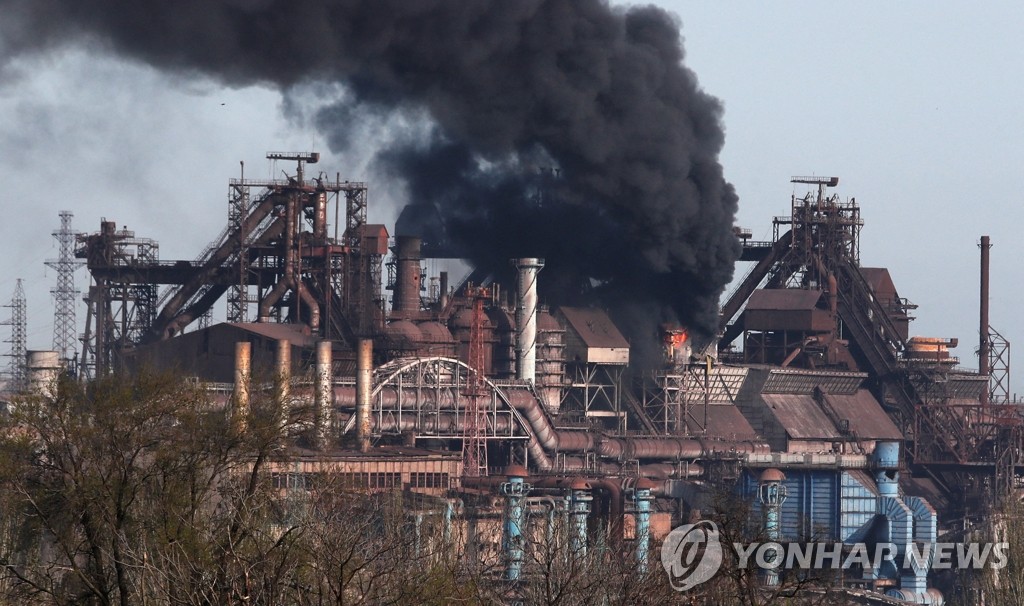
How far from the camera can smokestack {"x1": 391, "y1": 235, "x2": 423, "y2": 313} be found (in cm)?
9731

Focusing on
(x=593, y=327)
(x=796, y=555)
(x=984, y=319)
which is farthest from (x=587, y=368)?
(x=796, y=555)

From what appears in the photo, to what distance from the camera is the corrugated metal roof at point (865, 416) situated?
356ft

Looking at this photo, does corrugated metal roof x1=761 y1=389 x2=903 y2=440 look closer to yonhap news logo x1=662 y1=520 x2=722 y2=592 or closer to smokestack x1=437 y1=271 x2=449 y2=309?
smokestack x1=437 y1=271 x2=449 y2=309

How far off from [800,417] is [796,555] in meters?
61.2

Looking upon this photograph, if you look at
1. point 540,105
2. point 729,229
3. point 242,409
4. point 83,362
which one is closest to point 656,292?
point 729,229

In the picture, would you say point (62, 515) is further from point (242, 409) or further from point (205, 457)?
point (242, 409)

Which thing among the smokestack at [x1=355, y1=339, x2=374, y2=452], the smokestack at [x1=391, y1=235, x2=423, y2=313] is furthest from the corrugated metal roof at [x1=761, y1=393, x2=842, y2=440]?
the smokestack at [x1=355, y1=339, x2=374, y2=452]

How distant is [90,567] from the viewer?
32344 millimetres

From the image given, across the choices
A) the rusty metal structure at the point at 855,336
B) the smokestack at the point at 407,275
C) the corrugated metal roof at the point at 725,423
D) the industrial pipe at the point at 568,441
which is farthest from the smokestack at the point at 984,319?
the smokestack at the point at 407,275

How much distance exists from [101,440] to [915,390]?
8329cm

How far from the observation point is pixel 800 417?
107 meters

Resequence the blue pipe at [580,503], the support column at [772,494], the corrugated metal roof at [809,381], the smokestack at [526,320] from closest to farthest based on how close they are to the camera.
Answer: the blue pipe at [580,503], the support column at [772,494], the smokestack at [526,320], the corrugated metal roof at [809,381]

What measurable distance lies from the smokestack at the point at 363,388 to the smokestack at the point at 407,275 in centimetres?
1272

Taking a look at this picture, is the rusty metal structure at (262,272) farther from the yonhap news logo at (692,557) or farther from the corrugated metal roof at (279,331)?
the yonhap news logo at (692,557)
